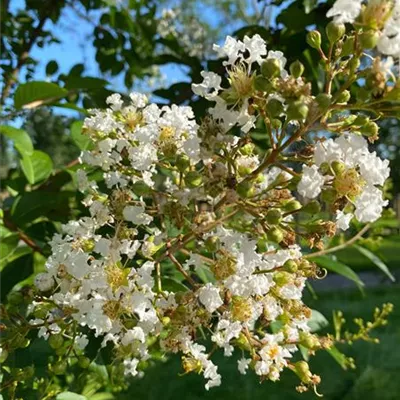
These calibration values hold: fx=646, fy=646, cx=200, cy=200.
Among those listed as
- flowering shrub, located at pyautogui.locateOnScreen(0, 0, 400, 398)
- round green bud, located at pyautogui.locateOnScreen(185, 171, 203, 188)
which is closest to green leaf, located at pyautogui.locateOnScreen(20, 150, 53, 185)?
flowering shrub, located at pyautogui.locateOnScreen(0, 0, 400, 398)

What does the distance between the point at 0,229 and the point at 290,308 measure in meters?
0.73

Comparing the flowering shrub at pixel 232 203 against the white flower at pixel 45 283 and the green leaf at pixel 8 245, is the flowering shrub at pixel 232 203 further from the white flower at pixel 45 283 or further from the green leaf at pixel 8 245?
the green leaf at pixel 8 245

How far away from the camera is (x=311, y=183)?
0.71m

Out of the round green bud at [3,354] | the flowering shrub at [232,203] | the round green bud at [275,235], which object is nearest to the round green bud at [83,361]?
A: the flowering shrub at [232,203]

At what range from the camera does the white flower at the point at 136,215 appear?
2.61ft

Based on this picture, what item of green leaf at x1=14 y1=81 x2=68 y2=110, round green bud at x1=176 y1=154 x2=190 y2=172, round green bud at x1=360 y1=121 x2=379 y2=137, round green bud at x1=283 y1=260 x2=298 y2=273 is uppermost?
green leaf at x1=14 y1=81 x2=68 y2=110

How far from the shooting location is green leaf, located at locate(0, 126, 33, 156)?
1.25 meters

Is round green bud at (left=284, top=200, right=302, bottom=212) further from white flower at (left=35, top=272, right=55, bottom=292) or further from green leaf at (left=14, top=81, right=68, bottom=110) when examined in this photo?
green leaf at (left=14, top=81, right=68, bottom=110)

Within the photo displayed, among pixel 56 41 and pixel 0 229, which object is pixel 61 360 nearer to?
pixel 0 229

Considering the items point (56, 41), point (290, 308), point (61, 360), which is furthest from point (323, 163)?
point (56, 41)

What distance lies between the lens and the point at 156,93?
1.82 m

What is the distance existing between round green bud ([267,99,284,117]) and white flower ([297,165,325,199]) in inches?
3.0

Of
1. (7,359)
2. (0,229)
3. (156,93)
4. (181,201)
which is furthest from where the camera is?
(156,93)

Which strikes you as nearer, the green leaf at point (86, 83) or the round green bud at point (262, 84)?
the round green bud at point (262, 84)
